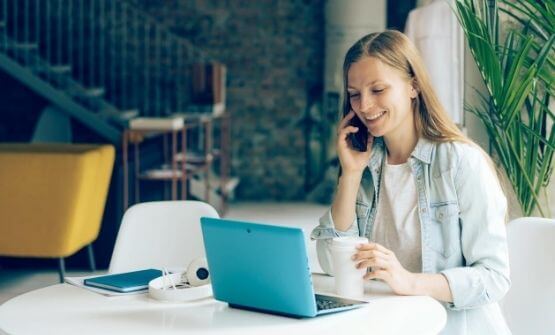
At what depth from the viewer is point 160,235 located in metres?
2.83

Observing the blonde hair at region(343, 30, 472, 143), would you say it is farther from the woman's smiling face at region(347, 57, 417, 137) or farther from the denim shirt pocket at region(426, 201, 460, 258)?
the denim shirt pocket at region(426, 201, 460, 258)

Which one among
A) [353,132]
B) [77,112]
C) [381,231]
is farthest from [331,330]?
[77,112]

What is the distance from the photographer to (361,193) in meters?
2.36

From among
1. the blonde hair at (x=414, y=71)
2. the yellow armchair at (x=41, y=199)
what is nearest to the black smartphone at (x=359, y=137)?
the blonde hair at (x=414, y=71)

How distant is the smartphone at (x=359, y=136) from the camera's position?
2.38 m

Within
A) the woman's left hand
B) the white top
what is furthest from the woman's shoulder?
the woman's left hand

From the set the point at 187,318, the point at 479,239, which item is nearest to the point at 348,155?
the point at 479,239

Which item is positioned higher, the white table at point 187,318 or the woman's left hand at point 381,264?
the woman's left hand at point 381,264

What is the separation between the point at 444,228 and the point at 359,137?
1.15 ft

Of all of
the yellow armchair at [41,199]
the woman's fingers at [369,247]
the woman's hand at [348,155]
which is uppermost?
the woman's hand at [348,155]

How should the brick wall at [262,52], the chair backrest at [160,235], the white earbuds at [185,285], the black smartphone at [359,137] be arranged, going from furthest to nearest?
the brick wall at [262,52] → the chair backrest at [160,235] → the black smartphone at [359,137] → the white earbuds at [185,285]

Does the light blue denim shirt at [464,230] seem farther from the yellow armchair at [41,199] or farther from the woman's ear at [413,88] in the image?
the yellow armchair at [41,199]

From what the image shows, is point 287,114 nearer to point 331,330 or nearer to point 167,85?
point 167,85

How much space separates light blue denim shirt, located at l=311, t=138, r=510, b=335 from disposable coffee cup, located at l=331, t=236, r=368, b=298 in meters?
0.21
